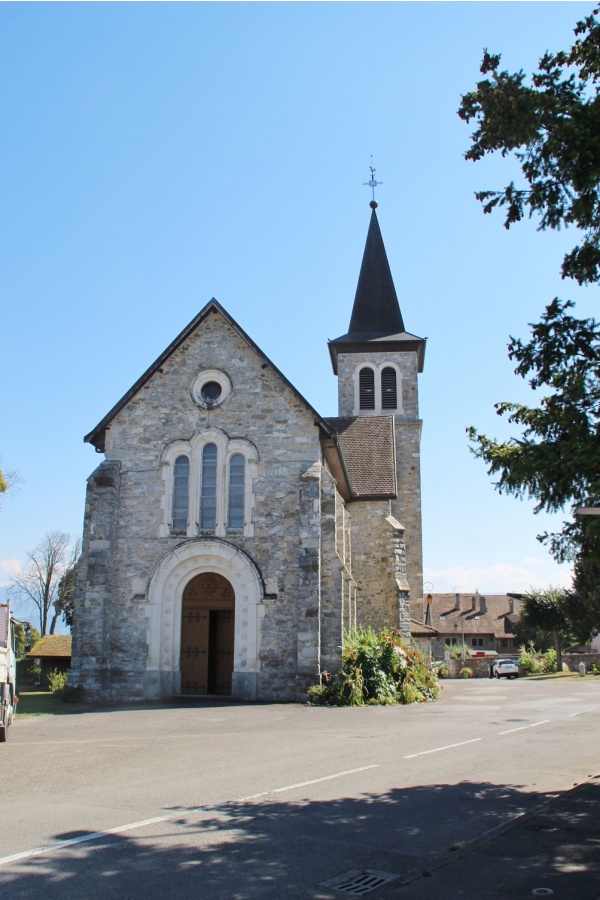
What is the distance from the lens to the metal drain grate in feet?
16.8

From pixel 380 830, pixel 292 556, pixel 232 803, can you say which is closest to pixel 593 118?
pixel 380 830

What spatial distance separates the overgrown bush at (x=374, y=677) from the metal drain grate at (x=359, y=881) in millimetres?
14231

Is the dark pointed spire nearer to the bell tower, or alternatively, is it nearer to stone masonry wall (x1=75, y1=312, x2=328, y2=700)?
the bell tower

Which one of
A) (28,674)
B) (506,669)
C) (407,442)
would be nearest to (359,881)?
(28,674)

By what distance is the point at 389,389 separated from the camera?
40156 mm

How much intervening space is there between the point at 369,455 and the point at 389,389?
29.4ft

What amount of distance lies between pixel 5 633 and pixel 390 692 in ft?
36.1

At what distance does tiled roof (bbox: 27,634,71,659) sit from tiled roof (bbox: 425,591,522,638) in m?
52.8

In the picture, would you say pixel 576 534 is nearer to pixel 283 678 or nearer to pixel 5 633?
pixel 5 633

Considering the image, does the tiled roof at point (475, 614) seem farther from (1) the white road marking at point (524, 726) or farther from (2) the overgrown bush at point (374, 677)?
(1) the white road marking at point (524, 726)

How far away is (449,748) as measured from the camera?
11.9 metres

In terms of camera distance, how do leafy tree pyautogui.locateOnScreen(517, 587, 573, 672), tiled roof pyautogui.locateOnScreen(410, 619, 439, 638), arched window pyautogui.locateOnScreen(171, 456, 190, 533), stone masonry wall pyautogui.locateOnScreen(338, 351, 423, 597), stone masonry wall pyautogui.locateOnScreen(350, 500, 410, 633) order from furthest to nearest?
leafy tree pyautogui.locateOnScreen(517, 587, 573, 672) → tiled roof pyautogui.locateOnScreen(410, 619, 439, 638) → stone masonry wall pyautogui.locateOnScreen(338, 351, 423, 597) → stone masonry wall pyautogui.locateOnScreen(350, 500, 410, 633) → arched window pyautogui.locateOnScreen(171, 456, 190, 533)

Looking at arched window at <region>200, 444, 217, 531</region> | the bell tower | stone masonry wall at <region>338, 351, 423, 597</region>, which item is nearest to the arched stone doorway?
arched window at <region>200, 444, 217, 531</region>

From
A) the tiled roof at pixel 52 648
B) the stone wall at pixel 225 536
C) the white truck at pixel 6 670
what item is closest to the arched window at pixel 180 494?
the stone wall at pixel 225 536
